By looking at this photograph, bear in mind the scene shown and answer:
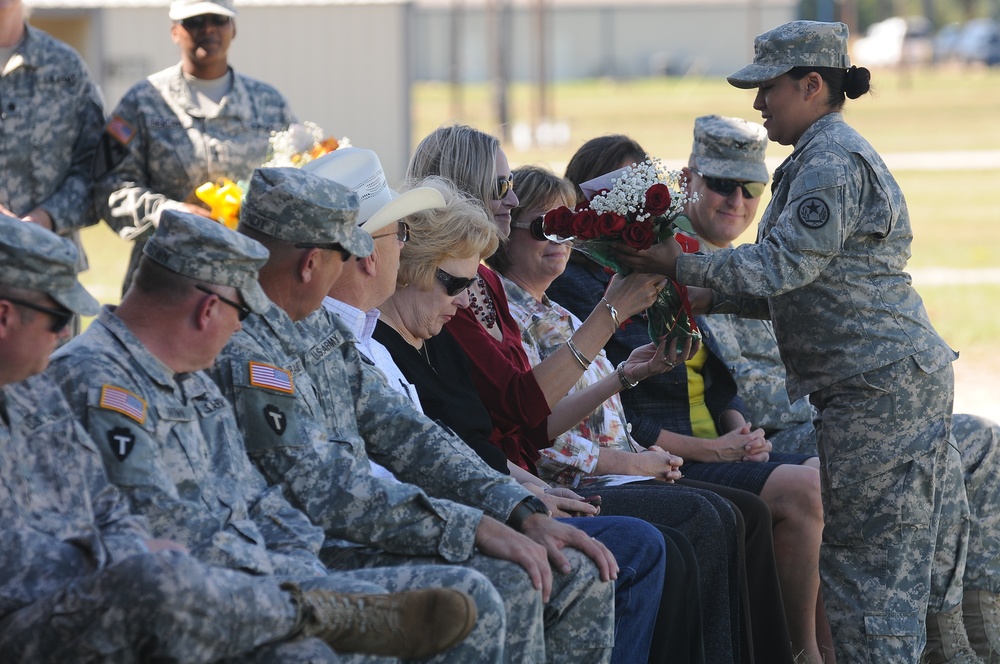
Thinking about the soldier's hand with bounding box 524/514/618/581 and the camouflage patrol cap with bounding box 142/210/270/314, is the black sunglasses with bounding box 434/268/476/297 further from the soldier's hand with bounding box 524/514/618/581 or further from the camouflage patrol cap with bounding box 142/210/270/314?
the camouflage patrol cap with bounding box 142/210/270/314

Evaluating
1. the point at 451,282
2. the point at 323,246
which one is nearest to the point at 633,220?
the point at 451,282

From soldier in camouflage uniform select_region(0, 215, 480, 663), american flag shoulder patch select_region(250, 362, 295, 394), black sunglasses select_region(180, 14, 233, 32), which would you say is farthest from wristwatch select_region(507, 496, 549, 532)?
black sunglasses select_region(180, 14, 233, 32)

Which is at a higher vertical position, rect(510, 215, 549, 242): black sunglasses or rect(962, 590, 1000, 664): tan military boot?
rect(510, 215, 549, 242): black sunglasses

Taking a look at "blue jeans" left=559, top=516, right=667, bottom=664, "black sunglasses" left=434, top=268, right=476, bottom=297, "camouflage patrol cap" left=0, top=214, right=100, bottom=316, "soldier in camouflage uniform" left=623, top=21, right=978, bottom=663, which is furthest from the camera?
"soldier in camouflage uniform" left=623, top=21, right=978, bottom=663

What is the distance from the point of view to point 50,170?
19.2 feet

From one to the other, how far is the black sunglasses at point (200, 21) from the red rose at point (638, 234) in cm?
264

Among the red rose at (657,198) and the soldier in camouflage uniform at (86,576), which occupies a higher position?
the red rose at (657,198)

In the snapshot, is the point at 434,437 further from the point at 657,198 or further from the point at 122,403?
the point at 657,198

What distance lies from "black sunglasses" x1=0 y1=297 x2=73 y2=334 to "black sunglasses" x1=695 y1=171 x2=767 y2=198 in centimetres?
328

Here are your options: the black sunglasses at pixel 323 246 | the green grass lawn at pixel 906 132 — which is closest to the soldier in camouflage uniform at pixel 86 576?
the black sunglasses at pixel 323 246

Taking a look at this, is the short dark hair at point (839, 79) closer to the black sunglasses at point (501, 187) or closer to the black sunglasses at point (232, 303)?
the black sunglasses at point (501, 187)

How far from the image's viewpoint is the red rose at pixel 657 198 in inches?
165

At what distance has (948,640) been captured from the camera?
4605 mm

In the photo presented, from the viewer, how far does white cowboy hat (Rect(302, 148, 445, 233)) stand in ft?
12.3
